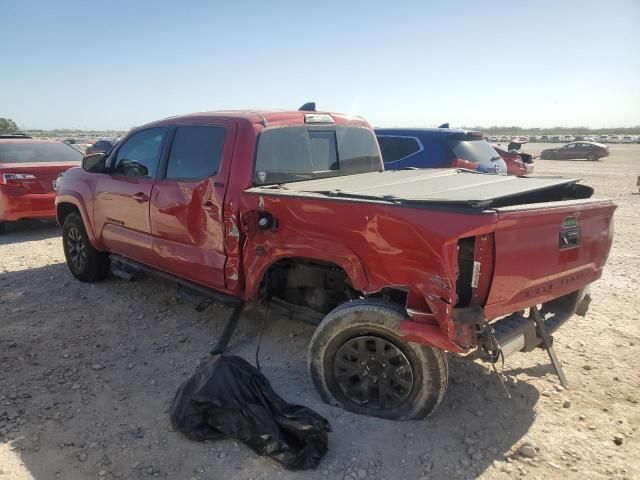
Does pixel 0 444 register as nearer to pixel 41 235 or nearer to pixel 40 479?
pixel 40 479

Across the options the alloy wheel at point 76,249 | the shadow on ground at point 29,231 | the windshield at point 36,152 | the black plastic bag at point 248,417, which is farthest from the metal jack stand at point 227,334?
the windshield at point 36,152

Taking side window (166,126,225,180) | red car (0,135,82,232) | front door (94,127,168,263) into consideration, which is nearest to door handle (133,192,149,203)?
front door (94,127,168,263)

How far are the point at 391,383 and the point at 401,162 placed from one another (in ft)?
17.5

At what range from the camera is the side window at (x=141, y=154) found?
176 inches

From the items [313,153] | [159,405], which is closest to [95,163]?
[313,153]

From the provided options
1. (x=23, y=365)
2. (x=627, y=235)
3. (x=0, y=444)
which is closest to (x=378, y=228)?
(x=0, y=444)

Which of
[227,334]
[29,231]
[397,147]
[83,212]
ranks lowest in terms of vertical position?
[29,231]

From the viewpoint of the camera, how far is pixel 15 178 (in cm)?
786

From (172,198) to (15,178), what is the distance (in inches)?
208

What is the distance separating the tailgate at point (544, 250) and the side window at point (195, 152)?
7.26 ft

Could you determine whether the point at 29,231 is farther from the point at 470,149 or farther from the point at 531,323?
the point at 531,323

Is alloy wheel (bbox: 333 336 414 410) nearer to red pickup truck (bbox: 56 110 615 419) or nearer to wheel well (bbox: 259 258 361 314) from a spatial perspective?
red pickup truck (bbox: 56 110 615 419)

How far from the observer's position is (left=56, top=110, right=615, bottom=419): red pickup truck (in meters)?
2.63

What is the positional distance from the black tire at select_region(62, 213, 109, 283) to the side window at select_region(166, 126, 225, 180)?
1.97m
